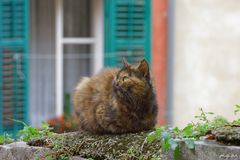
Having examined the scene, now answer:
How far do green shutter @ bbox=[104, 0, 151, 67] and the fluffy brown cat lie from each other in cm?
698

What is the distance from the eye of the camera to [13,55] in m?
10.7

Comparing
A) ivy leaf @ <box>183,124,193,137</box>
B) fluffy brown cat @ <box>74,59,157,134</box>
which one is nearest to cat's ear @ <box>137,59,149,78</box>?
fluffy brown cat @ <box>74,59,157,134</box>

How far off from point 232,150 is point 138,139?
820 millimetres

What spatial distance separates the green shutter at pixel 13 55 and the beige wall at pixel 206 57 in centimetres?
249

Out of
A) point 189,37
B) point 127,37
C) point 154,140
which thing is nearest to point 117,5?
point 127,37

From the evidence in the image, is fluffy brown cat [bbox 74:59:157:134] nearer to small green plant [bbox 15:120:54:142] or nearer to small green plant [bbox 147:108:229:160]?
small green plant [bbox 15:120:54:142]

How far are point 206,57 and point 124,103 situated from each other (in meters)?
7.88

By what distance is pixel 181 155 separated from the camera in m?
3.13

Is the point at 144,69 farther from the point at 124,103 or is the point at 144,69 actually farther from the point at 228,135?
the point at 228,135

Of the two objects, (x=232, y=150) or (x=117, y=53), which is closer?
(x=232, y=150)

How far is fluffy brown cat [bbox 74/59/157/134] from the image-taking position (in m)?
4.11

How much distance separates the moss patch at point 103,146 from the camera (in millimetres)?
3504

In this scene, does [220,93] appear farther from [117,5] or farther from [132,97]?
[132,97]

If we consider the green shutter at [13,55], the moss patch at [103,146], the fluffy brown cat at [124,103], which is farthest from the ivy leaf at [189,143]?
the green shutter at [13,55]
